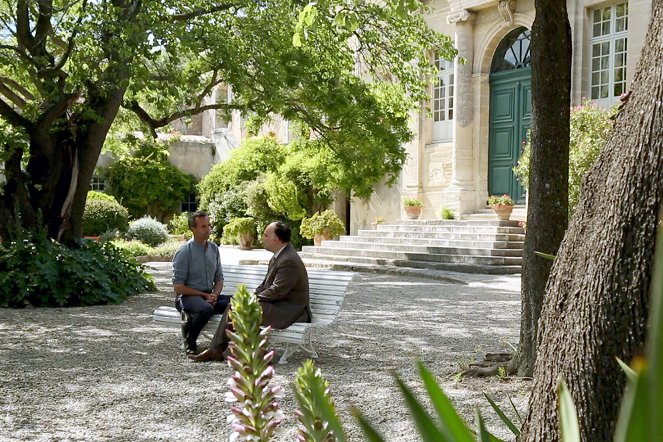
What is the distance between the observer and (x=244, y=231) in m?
25.1

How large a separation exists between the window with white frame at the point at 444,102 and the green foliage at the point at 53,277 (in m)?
11.8

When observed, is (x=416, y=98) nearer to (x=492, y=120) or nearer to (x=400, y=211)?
(x=492, y=120)

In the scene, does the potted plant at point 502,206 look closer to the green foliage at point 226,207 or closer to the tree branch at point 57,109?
the green foliage at point 226,207

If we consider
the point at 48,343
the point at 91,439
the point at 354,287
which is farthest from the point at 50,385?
the point at 354,287

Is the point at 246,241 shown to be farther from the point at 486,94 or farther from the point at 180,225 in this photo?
the point at 486,94

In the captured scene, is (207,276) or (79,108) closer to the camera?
(207,276)

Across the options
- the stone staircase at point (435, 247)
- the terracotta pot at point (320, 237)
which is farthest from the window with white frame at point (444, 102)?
the terracotta pot at point (320, 237)

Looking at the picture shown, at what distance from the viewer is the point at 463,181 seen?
20.5m

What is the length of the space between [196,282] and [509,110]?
46.9 ft

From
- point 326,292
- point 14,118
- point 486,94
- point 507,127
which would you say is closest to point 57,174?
point 14,118

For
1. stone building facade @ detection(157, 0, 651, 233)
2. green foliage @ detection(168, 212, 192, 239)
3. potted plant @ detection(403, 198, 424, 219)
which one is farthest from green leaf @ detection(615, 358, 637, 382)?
green foliage @ detection(168, 212, 192, 239)

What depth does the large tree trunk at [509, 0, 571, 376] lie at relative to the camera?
5531mm

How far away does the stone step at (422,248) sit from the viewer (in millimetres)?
16891

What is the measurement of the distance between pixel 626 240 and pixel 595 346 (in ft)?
1.03
